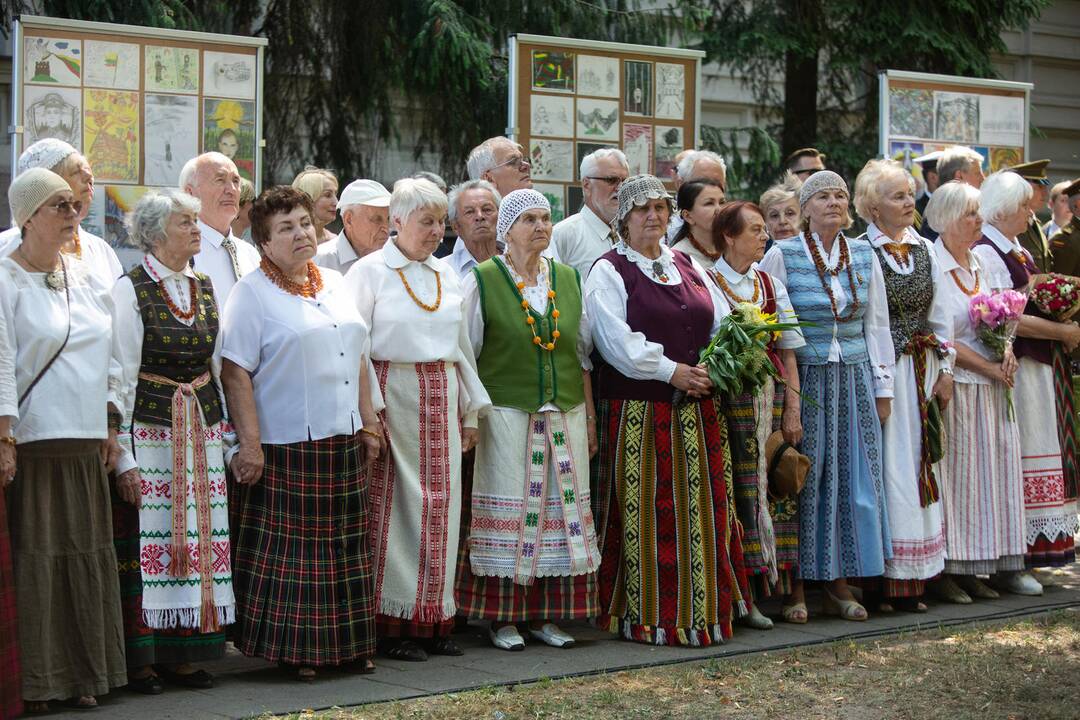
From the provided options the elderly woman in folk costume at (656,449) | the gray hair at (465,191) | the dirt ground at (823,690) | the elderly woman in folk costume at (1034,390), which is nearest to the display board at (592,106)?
the gray hair at (465,191)

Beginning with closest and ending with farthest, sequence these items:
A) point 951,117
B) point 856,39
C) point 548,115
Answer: point 548,115, point 951,117, point 856,39

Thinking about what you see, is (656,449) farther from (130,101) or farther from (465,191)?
(130,101)

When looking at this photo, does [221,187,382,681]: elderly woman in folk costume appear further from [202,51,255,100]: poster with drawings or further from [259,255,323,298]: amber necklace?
[202,51,255,100]: poster with drawings

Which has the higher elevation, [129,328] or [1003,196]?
[1003,196]

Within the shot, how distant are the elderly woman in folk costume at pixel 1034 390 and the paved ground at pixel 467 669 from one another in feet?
1.95

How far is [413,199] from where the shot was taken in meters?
6.51

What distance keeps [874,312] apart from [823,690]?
235 centimetres

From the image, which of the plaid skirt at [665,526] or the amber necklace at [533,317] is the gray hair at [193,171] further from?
the plaid skirt at [665,526]

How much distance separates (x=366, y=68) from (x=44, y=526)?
7006 millimetres

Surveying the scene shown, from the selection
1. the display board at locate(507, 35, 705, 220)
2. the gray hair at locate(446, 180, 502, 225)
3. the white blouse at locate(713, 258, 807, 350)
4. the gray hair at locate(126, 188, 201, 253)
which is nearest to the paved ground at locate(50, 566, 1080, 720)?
the white blouse at locate(713, 258, 807, 350)

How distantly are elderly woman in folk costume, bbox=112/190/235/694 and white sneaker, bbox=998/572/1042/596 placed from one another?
4.61m

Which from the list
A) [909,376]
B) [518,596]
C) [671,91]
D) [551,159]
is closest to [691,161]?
[551,159]

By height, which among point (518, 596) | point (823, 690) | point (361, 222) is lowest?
point (823, 690)

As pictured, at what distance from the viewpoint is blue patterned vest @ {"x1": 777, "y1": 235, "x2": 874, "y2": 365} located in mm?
7473
